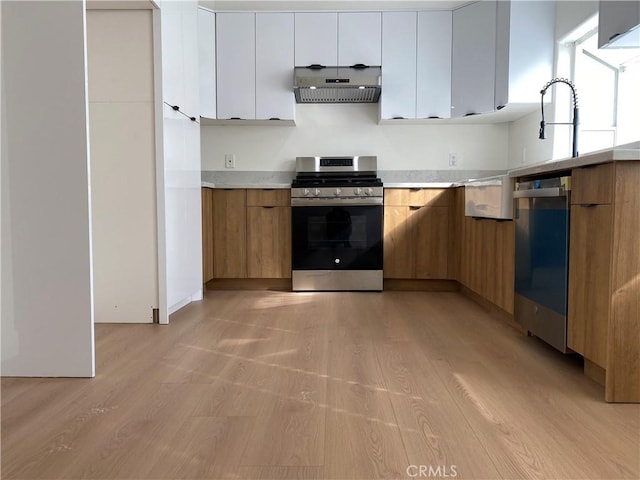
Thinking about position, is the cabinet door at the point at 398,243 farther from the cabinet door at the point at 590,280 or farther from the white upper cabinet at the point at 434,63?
the cabinet door at the point at 590,280

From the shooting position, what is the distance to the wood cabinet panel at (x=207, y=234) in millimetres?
3918

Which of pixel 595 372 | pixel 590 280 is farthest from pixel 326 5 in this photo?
pixel 595 372

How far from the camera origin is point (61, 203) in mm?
1905

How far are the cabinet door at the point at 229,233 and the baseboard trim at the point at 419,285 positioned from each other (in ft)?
4.10

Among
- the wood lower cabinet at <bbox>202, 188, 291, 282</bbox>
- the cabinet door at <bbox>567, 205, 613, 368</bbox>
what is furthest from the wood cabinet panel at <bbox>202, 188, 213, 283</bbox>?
the cabinet door at <bbox>567, 205, 613, 368</bbox>

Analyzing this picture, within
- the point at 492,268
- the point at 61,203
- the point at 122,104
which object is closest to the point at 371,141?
the point at 492,268

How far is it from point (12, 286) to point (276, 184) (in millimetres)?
2517

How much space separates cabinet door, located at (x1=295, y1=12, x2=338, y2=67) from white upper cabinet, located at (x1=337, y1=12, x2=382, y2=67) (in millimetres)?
53

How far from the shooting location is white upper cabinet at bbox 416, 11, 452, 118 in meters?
4.11

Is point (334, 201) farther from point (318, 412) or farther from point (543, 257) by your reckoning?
point (318, 412)

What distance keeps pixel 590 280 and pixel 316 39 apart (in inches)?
123

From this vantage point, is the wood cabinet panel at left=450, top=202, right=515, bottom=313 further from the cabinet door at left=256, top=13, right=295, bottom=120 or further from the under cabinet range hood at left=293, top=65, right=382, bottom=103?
the cabinet door at left=256, top=13, right=295, bottom=120

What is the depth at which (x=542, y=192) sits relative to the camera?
221cm

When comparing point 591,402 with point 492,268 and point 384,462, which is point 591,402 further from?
point 492,268
